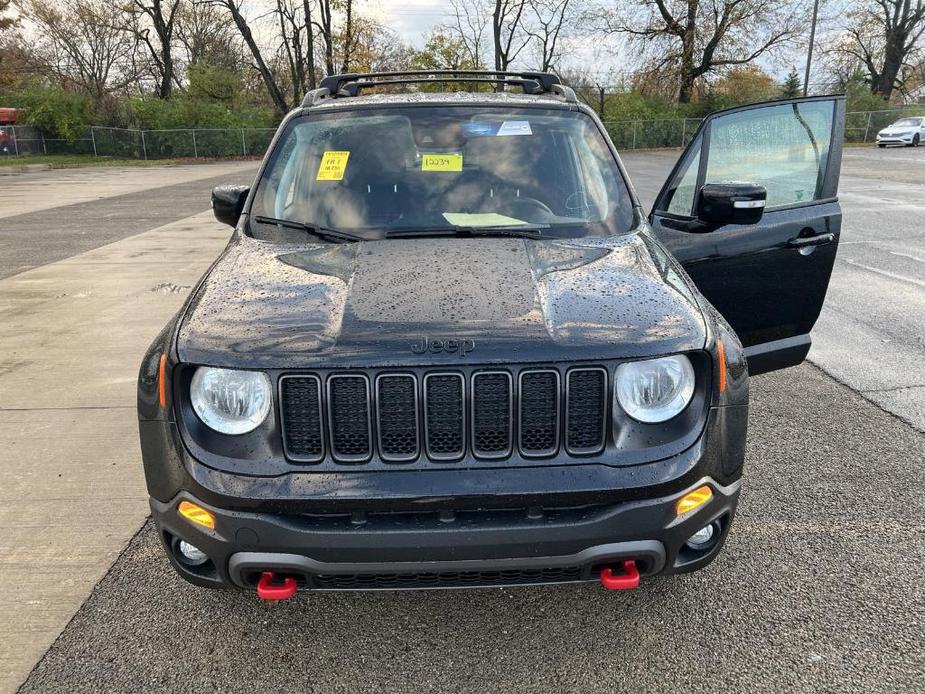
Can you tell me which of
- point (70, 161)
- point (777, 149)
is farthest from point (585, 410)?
point (70, 161)

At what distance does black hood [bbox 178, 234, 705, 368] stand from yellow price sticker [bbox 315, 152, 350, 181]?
0.62 m

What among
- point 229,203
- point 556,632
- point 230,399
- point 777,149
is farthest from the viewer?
point 777,149

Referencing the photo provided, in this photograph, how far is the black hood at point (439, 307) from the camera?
7.34 ft

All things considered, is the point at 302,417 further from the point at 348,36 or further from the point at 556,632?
the point at 348,36

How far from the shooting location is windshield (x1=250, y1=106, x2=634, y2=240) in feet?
10.8

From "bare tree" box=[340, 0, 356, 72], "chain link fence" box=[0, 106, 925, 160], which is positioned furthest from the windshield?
"bare tree" box=[340, 0, 356, 72]

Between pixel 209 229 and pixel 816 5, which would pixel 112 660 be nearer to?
pixel 209 229

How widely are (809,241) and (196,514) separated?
323 centimetres

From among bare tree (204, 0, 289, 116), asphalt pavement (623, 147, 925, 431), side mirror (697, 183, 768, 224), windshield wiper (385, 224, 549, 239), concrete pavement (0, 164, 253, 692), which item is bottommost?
asphalt pavement (623, 147, 925, 431)

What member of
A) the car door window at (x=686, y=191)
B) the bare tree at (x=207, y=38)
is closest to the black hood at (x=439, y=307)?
the car door window at (x=686, y=191)

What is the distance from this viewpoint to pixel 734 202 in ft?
11.0

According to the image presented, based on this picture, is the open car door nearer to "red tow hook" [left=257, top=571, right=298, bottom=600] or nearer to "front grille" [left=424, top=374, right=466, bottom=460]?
"front grille" [left=424, top=374, right=466, bottom=460]

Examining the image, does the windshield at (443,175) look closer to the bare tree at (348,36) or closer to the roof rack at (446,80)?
A: the roof rack at (446,80)

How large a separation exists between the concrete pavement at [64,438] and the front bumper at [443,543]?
104 centimetres
